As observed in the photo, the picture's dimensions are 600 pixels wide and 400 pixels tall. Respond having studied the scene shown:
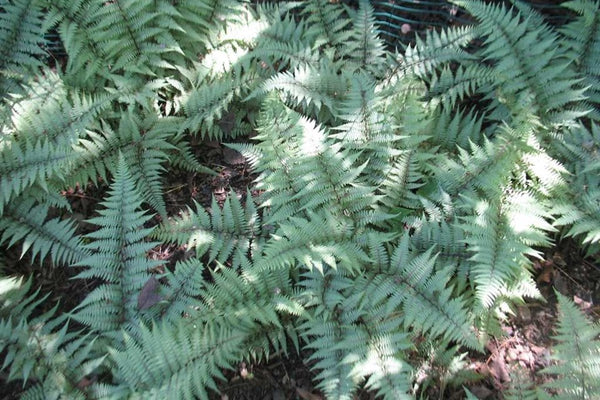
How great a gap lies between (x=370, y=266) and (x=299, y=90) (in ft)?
5.33

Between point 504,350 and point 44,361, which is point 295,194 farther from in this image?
point 44,361

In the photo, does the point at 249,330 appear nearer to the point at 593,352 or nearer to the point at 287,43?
the point at 593,352

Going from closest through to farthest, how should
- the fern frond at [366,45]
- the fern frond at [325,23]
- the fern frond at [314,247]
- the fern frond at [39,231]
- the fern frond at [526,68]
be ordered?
the fern frond at [314,247] → the fern frond at [39,231] → the fern frond at [526,68] → the fern frond at [366,45] → the fern frond at [325,23]

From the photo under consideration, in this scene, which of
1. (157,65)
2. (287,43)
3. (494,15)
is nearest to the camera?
(494,15)

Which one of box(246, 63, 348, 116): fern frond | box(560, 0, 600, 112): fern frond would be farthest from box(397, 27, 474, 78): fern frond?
box(560, 0, 600, 112): fern frond

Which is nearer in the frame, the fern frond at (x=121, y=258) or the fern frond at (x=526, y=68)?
the fern frond at (x=121, y=258)

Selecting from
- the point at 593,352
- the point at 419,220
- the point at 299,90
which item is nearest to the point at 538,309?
the point at 593,352

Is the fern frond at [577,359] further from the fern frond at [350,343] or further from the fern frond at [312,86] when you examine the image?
the fern frond at [312,86]

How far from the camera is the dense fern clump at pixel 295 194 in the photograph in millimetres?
3131

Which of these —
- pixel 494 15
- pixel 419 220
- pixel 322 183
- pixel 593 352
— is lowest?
pixel 593 352

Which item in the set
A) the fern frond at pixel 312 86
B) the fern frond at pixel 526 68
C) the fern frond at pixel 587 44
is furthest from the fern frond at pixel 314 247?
the fern frond at pixel 587 44

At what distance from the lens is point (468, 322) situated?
303 cm

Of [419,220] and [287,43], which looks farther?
[287,43]

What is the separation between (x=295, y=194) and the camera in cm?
369
